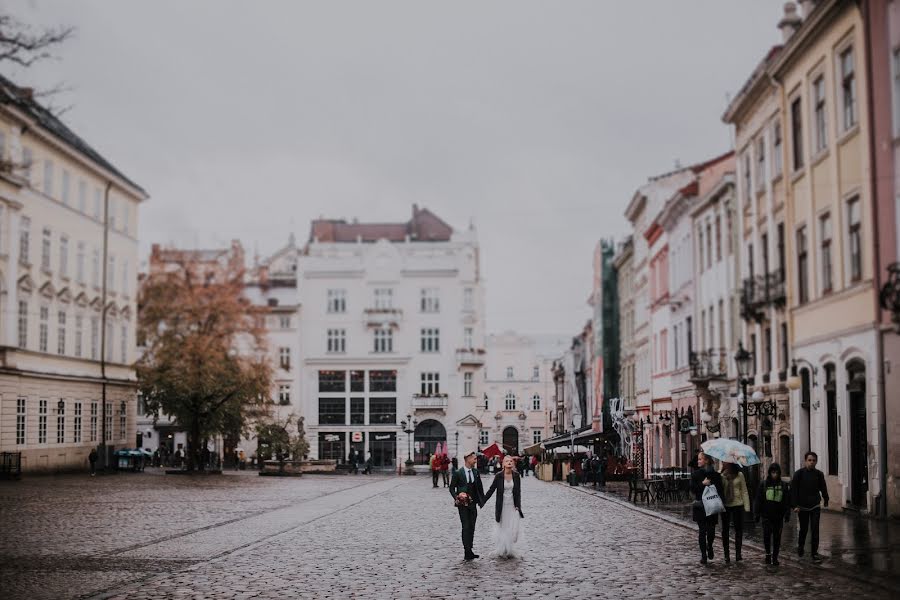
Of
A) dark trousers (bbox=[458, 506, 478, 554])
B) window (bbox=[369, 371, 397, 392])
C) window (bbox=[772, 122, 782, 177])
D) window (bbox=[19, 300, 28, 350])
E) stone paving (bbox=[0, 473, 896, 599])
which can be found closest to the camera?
stone paving (bbox=[0, 473, 896, 599])

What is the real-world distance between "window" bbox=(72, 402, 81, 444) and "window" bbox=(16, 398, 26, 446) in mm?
6879

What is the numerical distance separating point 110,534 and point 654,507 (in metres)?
16.0

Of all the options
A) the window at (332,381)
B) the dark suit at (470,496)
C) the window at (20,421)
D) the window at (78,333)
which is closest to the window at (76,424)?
the window at (78,333)

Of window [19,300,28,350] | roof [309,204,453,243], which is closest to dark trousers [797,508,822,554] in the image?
window [19,300,28,350]

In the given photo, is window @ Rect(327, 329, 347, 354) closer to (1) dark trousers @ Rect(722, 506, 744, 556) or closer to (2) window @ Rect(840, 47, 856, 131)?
(2) window @ Rect(840, 47, 856, 131)

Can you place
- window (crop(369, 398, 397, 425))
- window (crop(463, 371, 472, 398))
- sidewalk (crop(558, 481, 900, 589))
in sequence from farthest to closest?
window (crop(463, 371, 472, 398)) < window (crop(369, 398, 397, 425)) < sidewalk (crop(558, 481, 900, 589))

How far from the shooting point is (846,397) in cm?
3012

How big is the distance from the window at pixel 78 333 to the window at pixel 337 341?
36.7m

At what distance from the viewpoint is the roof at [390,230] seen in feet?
365

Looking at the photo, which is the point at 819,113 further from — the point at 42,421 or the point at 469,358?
the point at 469,358

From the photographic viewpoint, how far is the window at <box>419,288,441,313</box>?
10275 cm

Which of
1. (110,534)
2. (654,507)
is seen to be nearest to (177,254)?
(654,507)

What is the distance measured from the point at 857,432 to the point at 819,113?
330 inches

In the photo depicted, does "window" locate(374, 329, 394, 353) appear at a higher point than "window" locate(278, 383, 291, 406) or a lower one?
higher
